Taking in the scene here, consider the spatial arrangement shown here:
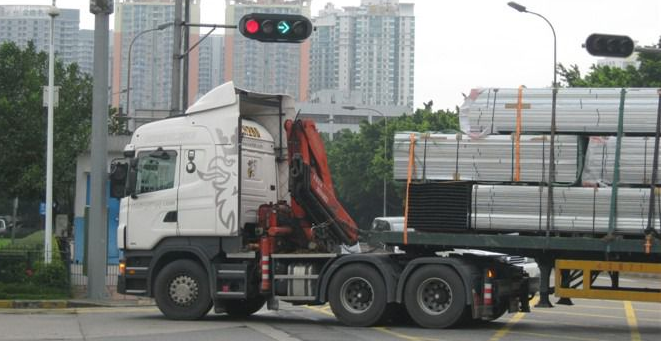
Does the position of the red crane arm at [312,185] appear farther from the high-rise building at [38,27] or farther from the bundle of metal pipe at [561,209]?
the high-rise building at [38,27]

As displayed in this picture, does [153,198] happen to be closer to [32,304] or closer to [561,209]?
[32,304]

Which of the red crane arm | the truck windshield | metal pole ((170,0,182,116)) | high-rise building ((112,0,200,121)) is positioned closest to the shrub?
metal pole ((170,0,182,116))

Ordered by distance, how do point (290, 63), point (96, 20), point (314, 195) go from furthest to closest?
1. point (290, 63)
2. point (96, 20)
3. point (314, 195)

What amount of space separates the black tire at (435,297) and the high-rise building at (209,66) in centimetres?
8279

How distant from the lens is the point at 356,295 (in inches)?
634

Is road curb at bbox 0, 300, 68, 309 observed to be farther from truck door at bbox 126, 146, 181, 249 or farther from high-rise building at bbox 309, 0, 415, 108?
high-rise building at bbox 309, 0, 415, 108

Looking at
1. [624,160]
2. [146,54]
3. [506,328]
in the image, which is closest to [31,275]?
[506,328]

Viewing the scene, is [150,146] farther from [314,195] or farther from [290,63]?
[290,63]

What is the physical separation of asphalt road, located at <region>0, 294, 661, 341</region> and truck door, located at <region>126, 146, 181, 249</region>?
134 cm

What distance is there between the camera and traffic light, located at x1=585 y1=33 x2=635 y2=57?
2092cm

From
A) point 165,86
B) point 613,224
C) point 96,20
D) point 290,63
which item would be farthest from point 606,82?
point 290,63

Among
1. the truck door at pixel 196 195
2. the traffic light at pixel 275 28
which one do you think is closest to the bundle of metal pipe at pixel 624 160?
the traffic light at pixel 275 28

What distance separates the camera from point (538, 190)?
585 inches

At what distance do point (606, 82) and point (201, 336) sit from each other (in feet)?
123
